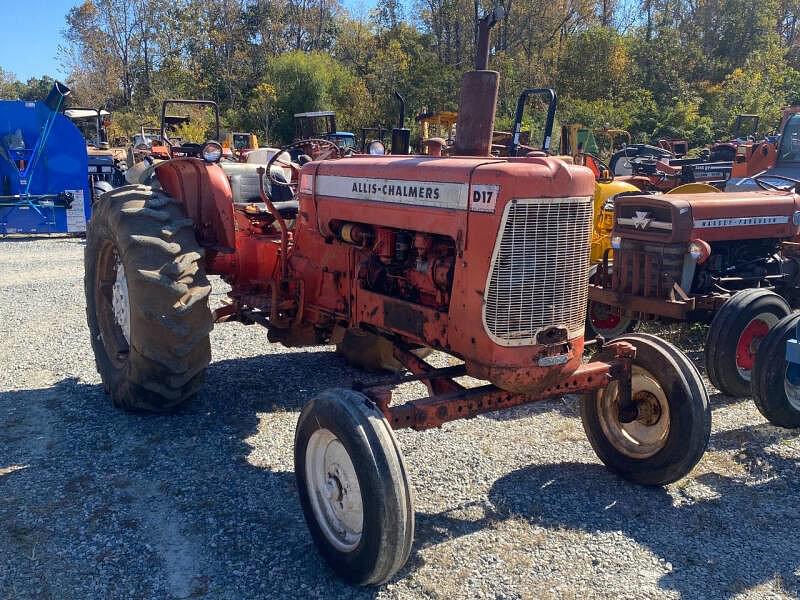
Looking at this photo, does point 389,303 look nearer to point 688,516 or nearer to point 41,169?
point 688,516

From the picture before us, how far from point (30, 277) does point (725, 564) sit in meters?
9.17

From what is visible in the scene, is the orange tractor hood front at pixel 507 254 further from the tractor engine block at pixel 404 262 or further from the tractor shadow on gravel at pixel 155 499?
the tractor shadow on gravel at pixel 155 499

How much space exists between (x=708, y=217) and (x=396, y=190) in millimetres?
3600

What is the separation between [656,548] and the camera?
3.26 meters

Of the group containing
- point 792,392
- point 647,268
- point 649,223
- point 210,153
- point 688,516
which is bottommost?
point 688,516

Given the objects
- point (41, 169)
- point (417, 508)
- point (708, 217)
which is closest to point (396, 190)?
point (417, 508)

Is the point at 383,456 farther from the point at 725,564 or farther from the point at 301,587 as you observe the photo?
the point at 725,564

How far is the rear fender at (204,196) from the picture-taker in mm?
4773

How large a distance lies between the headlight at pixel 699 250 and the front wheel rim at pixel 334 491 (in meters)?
3.93

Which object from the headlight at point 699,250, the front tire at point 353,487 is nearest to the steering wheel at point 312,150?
the front tire at point 353,487

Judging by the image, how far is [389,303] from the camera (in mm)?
3633

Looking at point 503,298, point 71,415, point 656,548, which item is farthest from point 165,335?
point 656,548

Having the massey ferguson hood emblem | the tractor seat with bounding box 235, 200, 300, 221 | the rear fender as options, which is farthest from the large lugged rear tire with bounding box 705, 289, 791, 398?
the rear fender

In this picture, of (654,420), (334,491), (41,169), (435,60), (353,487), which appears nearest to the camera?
(353,487)
